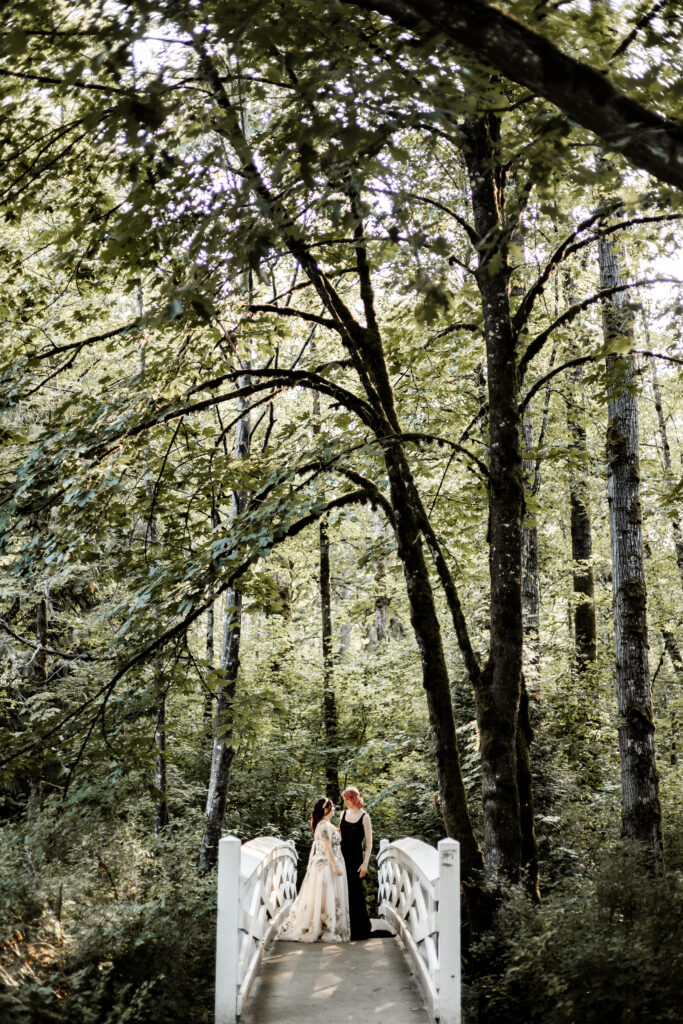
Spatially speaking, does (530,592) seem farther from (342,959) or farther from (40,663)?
(40,663)

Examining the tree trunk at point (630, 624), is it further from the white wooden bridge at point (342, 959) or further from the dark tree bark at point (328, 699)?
the dark tree bark at point (328, 699)

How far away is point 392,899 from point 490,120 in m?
8.64

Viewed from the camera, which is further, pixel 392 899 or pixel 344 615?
pixel 344 615

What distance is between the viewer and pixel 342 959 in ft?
26.2

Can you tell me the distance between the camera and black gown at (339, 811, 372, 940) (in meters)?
9.23

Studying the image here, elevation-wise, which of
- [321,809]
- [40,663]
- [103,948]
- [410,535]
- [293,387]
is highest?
[293,387]

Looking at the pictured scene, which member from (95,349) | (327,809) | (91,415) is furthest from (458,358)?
(95,349)

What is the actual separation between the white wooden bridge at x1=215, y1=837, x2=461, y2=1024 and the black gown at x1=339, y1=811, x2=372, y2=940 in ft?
0.98

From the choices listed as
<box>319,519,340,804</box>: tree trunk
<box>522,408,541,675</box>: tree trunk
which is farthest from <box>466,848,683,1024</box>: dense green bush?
<box>319,519,340,804</box>: tree trunk

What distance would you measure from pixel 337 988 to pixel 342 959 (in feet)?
4.10

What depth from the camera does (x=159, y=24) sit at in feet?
11.9

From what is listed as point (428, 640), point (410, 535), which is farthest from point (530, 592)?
point (410, 535)

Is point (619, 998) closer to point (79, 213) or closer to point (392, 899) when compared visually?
point (392, 899)

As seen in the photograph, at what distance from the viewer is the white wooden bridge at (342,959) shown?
233 inches
